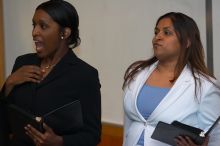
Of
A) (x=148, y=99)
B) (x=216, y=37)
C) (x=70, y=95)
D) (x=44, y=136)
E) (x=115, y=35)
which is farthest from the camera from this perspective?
(x=115, y=35)

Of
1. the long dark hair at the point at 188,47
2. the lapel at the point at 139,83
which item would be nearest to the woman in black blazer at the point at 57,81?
the lapel at the point at 139,83

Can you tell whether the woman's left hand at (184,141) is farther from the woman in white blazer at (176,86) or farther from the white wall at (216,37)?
the white wall at (216,37)

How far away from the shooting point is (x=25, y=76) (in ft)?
6.38

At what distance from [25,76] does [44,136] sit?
349 mm

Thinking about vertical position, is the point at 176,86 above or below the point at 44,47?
below

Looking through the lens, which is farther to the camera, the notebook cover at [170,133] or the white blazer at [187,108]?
the white blazer at [187,108]

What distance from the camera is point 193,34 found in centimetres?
200

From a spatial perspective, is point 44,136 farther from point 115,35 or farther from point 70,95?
point 115,35

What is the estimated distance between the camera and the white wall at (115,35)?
269 centimetres

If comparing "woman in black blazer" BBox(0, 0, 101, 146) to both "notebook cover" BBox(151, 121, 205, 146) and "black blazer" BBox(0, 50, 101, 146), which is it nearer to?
"black blazer" BBox(0, 50, 101, 146)

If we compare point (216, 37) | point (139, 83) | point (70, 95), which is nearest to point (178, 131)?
point (139, 83)

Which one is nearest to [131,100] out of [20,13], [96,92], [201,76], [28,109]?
[96,92]

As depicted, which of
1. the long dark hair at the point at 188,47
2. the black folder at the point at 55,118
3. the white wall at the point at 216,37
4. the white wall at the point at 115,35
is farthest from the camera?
the white wall at the point at 115,35

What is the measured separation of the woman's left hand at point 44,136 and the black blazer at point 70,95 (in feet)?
0.30
